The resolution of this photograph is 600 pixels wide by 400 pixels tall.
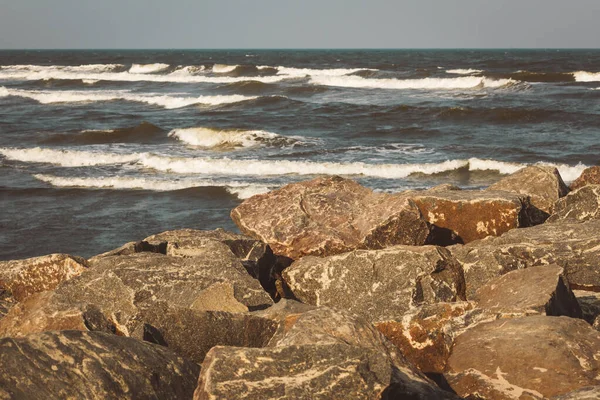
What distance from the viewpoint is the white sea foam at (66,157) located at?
68.9ft

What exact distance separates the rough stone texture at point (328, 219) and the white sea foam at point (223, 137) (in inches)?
601

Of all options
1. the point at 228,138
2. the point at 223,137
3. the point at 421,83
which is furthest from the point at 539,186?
the point at 421,83

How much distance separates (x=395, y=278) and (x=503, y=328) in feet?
4.99

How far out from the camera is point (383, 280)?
6293mm

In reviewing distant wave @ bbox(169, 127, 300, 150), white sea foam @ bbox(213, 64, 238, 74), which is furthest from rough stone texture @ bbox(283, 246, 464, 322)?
white sea foam @ bbox(213, 64, 238, 74)

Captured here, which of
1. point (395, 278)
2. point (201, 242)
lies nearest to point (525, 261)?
point (395, 278)

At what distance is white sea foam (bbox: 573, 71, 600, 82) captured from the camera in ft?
160

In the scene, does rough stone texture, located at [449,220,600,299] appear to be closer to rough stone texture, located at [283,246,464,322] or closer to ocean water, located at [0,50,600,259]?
rough stone texture, located at [283,246,464,322]

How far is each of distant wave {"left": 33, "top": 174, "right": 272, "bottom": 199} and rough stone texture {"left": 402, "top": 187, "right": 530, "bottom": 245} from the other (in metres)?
8.10

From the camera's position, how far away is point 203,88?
47500mm

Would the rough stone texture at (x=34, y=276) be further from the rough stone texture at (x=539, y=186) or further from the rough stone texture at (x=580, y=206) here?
the rough stone texture at (x=539, y=186)

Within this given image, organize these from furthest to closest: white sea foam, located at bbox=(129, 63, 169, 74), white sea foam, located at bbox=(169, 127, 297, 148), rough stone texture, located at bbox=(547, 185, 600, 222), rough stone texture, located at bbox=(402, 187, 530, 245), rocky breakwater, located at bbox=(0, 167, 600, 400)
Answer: white sea foam, located at bbox=(129, 63, 169, 74) < white sea foam, located at bbox=(169, 127, 297, 148) < rough stone texture, located at bbox=(547, 185, 600, 222) < rough stone texture, located at bbox=(402, 187, 530, 245) < rocky breakwater, located at bbox=(0, 167, 600, 400)

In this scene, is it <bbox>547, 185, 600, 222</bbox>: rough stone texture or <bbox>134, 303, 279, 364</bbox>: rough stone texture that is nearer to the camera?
<bbox>134, 303, 279, 364</bbox>: rough stone texture

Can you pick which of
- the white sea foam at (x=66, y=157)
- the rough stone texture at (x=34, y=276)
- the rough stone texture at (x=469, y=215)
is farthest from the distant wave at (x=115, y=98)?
the rough stone texture at (x=34, y=276)
